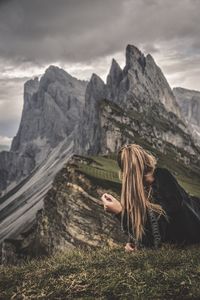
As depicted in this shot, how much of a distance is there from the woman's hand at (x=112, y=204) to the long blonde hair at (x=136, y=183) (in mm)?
190

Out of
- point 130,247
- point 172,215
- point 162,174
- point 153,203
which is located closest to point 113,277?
point 172,215

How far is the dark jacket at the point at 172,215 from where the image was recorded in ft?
39.6

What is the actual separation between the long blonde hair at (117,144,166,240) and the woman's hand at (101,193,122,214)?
190mm

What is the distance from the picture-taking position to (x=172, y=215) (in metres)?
12.2

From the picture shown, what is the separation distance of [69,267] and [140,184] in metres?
2.45

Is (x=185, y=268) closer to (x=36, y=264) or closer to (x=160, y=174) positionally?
(x=160, y=174)

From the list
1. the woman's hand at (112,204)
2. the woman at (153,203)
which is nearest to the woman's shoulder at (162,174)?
the woman at (153,203)

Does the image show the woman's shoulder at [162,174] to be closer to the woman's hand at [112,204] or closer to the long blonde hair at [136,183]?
the long blonde hair at [136,183]

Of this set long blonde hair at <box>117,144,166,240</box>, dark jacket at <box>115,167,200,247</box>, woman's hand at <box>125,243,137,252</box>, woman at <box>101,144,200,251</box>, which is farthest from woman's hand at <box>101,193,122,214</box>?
woman's hand at <box>125,243,137,252</box>

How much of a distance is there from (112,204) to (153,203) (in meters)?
1.03

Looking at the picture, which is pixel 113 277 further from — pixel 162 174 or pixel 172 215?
pixel 162 174

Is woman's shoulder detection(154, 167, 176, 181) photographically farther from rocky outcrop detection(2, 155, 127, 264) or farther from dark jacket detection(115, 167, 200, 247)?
rocky outcrop detection(2, 155, 127, 264)

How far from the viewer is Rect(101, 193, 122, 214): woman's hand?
42.1ft

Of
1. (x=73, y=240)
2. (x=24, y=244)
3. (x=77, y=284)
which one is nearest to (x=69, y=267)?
(x=77, y=284)
